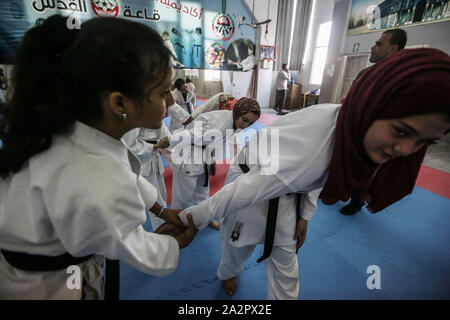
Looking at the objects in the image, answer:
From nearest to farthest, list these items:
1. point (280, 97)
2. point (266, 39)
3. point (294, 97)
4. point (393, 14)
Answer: point (393, 14), point (280, 97), point (266, 39), point (294, 97)

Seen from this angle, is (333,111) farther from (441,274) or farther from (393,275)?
(441,274)

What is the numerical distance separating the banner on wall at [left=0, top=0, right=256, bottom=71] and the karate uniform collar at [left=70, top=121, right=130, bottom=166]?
14.4 ft

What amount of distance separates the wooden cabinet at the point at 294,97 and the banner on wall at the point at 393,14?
11.1 feet

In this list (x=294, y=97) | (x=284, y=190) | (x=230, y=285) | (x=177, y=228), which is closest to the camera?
(x=284, y=190)

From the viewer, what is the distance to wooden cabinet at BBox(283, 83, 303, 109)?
34.7 ft

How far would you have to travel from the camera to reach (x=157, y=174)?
226cm

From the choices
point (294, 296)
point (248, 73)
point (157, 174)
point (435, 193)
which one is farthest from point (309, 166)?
point (248, 73)

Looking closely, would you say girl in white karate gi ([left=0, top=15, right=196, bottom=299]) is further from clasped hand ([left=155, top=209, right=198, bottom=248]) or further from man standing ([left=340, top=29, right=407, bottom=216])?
man standing ([left=340, top=29, right=407, bottom=216])

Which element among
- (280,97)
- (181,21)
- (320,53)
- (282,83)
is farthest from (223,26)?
(320,53)

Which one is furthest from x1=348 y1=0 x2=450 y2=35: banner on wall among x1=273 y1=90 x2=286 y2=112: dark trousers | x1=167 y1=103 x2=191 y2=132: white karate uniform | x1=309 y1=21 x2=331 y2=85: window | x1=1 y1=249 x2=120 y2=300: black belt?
x1=1 y1=249 x2=120 y2=300: black belt

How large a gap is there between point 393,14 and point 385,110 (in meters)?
7.89

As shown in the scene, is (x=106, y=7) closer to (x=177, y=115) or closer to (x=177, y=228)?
(x=177, y=115)

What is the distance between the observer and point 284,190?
3.40 ft

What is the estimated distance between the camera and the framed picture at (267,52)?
32.4ft
